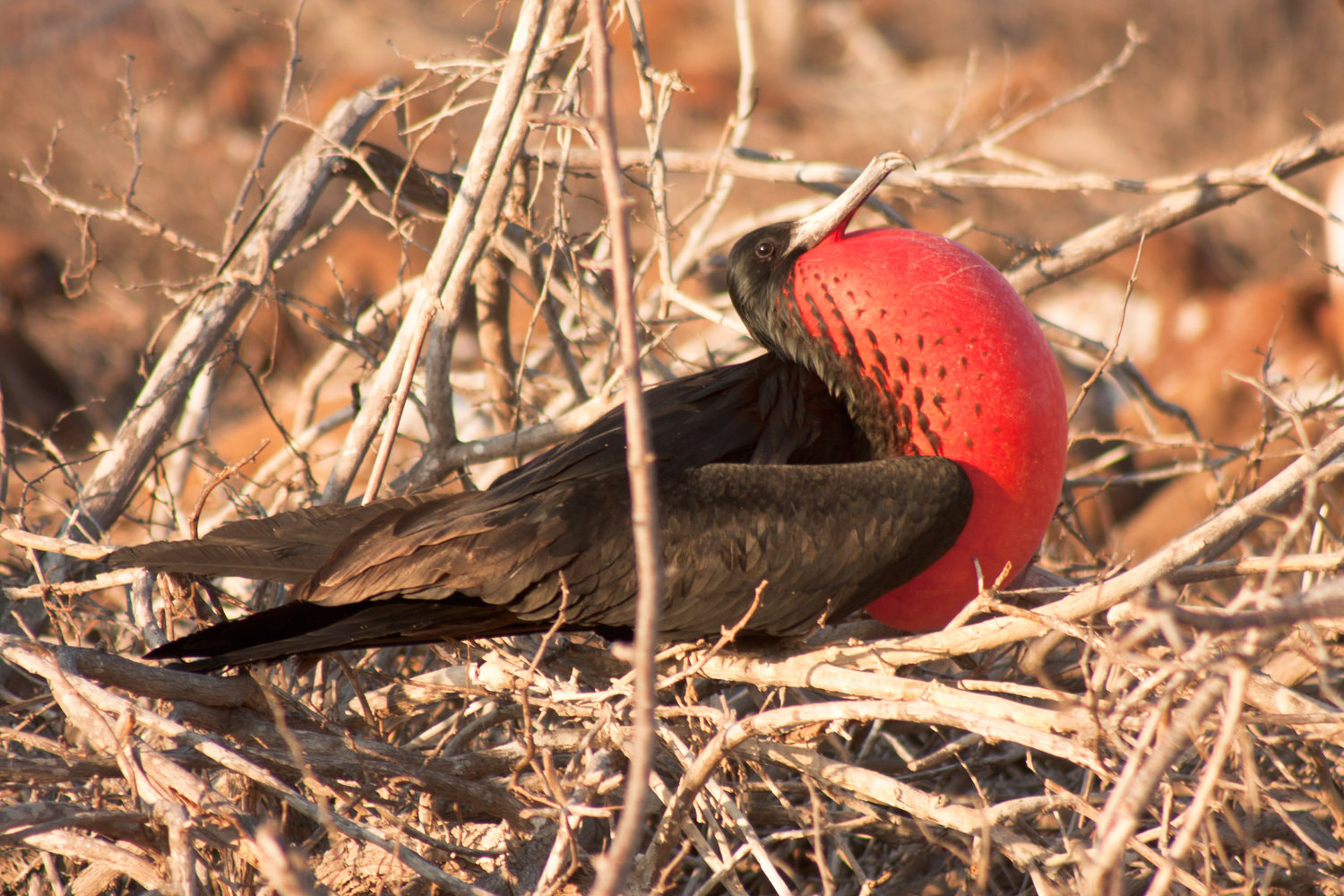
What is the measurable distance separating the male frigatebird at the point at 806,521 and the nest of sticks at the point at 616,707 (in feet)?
0.33

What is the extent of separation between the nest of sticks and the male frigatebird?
0.10 metres

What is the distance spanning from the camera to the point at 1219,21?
887cm

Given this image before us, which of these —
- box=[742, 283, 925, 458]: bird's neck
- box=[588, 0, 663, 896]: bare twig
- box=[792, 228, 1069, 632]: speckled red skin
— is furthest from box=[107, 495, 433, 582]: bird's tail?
box=[588, 0, 663, 896]: bare twig

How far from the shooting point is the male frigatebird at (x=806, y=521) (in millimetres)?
1774

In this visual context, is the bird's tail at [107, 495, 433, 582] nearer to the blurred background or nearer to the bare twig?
the bare twig

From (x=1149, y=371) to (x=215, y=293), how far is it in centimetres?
598

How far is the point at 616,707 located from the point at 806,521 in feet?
1.36

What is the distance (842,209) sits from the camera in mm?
1953

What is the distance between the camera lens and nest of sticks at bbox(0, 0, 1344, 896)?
52.5 inches

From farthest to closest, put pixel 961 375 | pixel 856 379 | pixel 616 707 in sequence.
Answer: pixel 856 379 < pixel 961 375 < pixel 616 707

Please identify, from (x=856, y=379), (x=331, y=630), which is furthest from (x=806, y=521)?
(x=331, y=630)

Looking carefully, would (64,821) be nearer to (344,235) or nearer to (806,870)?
(806,870)

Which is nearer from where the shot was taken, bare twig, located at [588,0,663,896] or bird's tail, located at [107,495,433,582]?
bare twig, located at [588,0,663,896]

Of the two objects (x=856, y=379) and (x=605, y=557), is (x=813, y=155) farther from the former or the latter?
(x=605, y=557)
